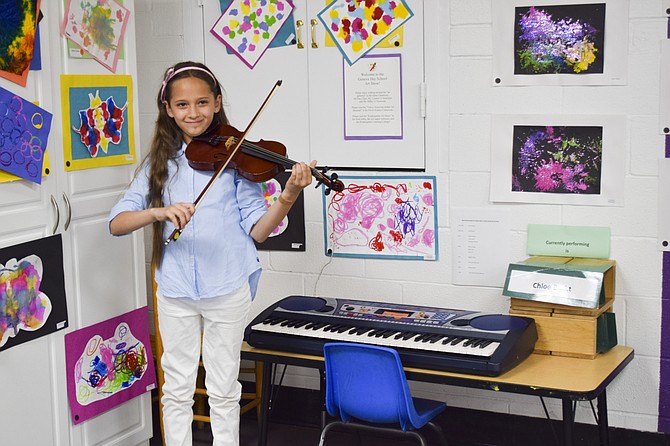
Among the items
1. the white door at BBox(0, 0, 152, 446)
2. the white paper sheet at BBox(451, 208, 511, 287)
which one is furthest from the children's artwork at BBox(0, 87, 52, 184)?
the white paper sheet at BBox(451, 208, 511, 287)

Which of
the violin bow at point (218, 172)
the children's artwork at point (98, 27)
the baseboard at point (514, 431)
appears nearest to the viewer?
the violin bow at point (218, 172)

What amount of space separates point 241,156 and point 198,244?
304mm

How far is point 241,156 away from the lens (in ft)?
9.27

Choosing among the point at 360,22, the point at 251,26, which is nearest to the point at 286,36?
the point at 251,26

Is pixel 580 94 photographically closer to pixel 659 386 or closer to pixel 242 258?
pixel 659 386

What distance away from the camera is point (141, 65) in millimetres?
3928

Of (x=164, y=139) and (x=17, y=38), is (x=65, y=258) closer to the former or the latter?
(x=164, y=139)

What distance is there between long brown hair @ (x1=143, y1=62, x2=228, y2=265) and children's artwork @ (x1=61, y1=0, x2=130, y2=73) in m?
0.33

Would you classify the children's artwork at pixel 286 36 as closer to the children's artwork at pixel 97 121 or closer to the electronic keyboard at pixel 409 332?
the children's artwork at pixel 97 121

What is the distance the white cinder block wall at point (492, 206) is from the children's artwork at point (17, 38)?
1026 millimetres

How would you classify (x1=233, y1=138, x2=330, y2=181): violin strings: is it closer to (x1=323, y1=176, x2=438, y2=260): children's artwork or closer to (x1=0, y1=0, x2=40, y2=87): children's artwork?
(x1=0, y1=0, x2=40, y2=87): children's artwork

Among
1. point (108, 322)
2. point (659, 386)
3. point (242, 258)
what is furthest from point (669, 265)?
point (108, 322)

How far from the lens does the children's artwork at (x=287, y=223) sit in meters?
3.67

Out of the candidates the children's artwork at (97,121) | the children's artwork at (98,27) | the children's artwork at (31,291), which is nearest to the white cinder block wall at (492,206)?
the children's artwork at (98,27)
